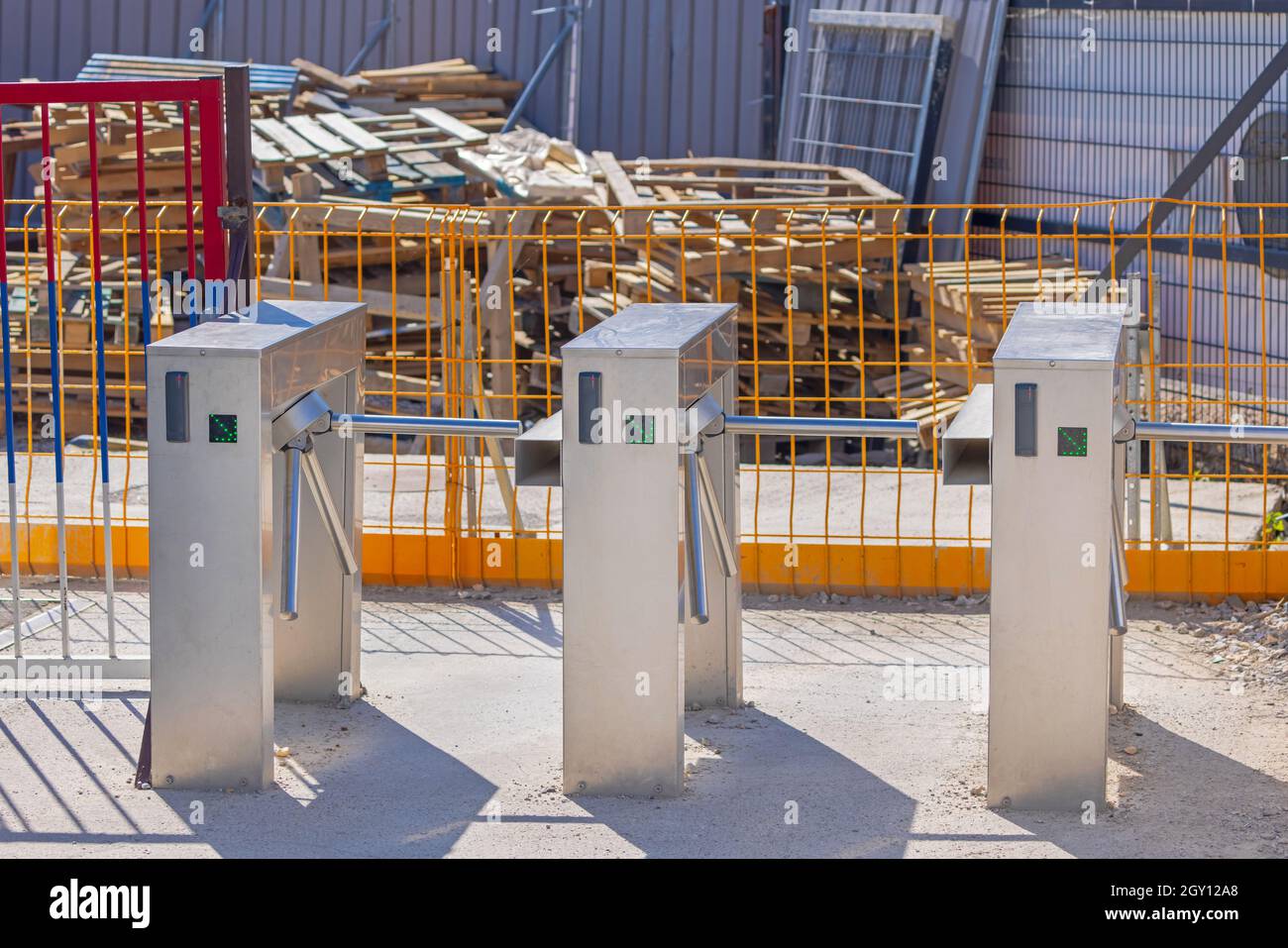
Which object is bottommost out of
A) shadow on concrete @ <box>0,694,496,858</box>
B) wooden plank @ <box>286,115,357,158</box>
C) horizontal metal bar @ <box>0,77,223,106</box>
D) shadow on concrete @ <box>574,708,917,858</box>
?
shadow on concrete @ <box>0,694,496,858</box>

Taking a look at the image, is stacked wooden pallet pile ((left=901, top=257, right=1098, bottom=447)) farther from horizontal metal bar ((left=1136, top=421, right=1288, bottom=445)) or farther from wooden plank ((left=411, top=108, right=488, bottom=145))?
horizontal metal bar ((left=1136, top=421, right=1288, bottom=445))

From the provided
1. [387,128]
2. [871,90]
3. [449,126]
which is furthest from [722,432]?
[387,128]

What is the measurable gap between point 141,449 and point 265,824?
6.60m

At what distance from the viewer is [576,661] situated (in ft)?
17.1

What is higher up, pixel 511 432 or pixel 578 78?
pixel 578 78

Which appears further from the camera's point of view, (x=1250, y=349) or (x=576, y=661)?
(x=1250, y=349)

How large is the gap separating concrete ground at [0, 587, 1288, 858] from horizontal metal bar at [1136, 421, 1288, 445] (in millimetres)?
1058

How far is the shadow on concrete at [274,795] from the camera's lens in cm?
500

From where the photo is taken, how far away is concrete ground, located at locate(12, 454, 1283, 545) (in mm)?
8492

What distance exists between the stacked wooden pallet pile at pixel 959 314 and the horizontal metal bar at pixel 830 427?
14.8 feet

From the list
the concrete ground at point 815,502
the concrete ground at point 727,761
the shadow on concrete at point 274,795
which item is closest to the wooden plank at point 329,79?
the concrete ground at point 815,502


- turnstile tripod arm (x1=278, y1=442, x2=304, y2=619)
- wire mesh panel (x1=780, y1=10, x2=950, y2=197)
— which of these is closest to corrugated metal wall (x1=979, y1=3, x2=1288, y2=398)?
wire mesh panel (x1=780, y1=10, x2=950, y2=197)

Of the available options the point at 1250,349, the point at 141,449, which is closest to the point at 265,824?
the point at 141,449

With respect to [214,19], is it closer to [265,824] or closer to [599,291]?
[599,291]
